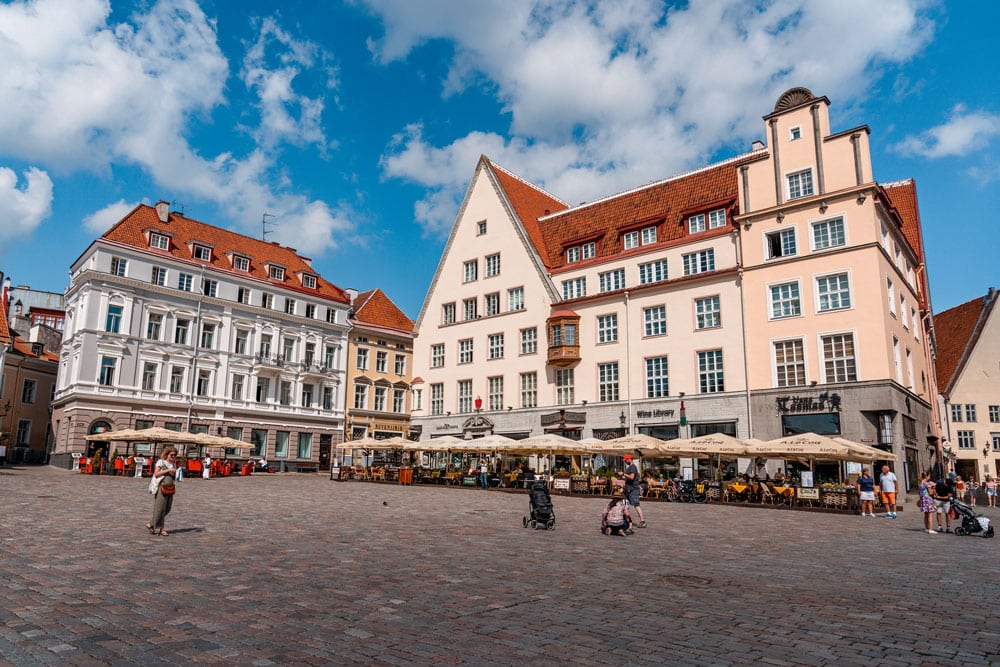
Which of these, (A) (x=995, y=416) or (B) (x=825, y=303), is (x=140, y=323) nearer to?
(B) (x=825, y=303)

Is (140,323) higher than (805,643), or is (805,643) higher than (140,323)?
(140,323)

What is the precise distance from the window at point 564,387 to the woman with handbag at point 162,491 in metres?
31.7

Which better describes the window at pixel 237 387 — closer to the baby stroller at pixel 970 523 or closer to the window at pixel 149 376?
the window at pixel 149 376

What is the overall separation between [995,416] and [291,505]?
61805 millimetres

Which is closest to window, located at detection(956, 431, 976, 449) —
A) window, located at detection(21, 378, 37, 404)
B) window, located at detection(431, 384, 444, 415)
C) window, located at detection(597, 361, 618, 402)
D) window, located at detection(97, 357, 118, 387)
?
window, located at detection(597, 361, 618, 402)

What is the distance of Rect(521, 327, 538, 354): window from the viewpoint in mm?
46656

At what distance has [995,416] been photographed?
60.2 meters

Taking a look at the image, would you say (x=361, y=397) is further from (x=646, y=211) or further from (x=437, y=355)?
(x=646, y=211)

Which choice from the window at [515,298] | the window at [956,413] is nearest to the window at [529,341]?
the window at [515,298]

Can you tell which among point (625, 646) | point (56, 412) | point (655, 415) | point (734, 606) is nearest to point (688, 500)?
point (655, 415)

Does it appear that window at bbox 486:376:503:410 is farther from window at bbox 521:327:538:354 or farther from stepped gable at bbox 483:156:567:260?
stepped gable at bbox 483:156:567:260

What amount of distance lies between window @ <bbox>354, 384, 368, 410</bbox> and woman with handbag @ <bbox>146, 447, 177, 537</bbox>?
1777 inches

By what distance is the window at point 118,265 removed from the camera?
152 feet

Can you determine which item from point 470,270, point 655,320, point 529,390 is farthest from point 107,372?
point 655,320
